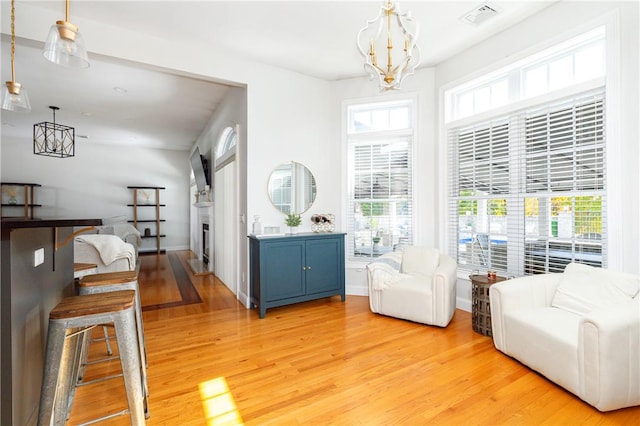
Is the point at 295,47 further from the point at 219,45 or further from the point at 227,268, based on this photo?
the point at 227,268

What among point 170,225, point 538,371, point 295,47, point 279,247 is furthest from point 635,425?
point 170,225

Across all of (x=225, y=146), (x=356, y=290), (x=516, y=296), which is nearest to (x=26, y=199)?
(x=225, y=146)

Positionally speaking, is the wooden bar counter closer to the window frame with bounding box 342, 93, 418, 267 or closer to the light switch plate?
the light switch plate

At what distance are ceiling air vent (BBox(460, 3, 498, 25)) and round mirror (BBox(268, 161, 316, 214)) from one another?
7.89 ft

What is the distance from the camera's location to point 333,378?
2207 mm

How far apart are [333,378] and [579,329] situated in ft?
5.34

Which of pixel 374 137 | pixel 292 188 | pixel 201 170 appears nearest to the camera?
pixel 292 188

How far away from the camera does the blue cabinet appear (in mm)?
3441

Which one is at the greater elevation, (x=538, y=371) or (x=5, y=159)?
(x=5, y=159)

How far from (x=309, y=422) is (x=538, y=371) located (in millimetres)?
1703

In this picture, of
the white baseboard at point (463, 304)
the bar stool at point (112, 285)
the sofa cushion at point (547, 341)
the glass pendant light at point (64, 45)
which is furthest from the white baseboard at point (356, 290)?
the glass pendant light at point (64, 45)

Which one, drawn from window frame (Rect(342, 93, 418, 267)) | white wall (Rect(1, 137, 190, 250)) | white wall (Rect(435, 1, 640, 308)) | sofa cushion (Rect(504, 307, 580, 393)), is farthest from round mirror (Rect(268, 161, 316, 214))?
white wall (Rect(1, 137, 190, 250))

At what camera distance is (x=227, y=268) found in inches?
188

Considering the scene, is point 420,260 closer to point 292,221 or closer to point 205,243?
point 292,221
